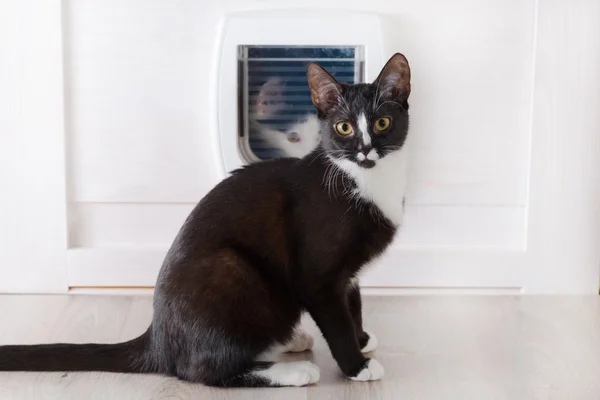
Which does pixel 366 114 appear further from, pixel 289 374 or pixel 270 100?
pixel 270 100

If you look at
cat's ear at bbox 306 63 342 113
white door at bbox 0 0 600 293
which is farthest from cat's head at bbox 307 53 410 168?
white door at bbox 0 0 600 293

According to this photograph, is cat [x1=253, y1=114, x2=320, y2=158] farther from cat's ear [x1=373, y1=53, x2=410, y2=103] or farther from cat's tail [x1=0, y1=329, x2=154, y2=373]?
cat's tail [x1=0, y1=329, x2=154, y2=373]

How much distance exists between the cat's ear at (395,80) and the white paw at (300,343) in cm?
52

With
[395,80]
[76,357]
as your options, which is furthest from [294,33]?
[76,357]

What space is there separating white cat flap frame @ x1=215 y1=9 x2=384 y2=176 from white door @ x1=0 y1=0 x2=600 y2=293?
0.03 meters

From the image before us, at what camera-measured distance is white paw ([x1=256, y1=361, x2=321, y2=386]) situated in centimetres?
149

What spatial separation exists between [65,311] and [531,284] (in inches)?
47.2

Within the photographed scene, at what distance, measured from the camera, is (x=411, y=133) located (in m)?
2.06

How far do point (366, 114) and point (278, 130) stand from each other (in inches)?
24.9

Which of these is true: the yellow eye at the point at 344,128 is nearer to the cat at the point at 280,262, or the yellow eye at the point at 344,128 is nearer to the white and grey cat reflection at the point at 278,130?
the cat at the point at 280,262

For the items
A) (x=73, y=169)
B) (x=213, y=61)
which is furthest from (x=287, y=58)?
(x=73, y=169)

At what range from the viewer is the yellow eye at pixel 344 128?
152 centimetres

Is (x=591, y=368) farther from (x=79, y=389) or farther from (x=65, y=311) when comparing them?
Result: (x=65, y=311)

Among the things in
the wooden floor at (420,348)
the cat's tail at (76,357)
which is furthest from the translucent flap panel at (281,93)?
the cat's tail at (76,357)
